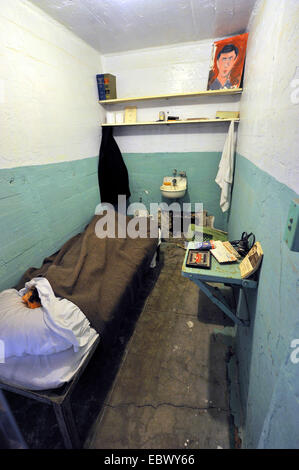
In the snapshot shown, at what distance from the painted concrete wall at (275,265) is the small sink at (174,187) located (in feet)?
6.03

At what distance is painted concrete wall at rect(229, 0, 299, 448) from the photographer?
673 mm

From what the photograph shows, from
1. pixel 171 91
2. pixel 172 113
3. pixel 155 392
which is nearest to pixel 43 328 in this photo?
pixel 155 392

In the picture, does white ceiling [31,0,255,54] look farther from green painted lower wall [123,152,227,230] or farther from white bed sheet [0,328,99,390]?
white bed sheet [0,328,99,390]

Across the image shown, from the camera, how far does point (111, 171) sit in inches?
133

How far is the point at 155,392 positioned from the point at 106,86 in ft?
12.2

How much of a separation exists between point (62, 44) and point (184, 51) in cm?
161

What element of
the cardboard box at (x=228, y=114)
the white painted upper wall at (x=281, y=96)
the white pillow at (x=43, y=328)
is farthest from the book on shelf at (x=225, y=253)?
the cardboard box at (x=228, y=114)

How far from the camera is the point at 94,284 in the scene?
175 centimetres

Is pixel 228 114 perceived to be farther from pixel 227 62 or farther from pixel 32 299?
pixel 32 299

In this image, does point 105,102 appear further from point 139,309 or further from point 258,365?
point 258,365

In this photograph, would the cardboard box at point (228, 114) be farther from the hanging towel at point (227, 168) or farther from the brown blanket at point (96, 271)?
the brown blanket at point (96, 271)

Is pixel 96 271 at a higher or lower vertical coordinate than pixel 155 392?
higher

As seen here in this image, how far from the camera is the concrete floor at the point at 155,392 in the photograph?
1.25m

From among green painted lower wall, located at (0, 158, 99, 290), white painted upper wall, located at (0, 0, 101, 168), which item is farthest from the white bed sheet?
white painted upper wall, located at (0, 0, 101, 168)
